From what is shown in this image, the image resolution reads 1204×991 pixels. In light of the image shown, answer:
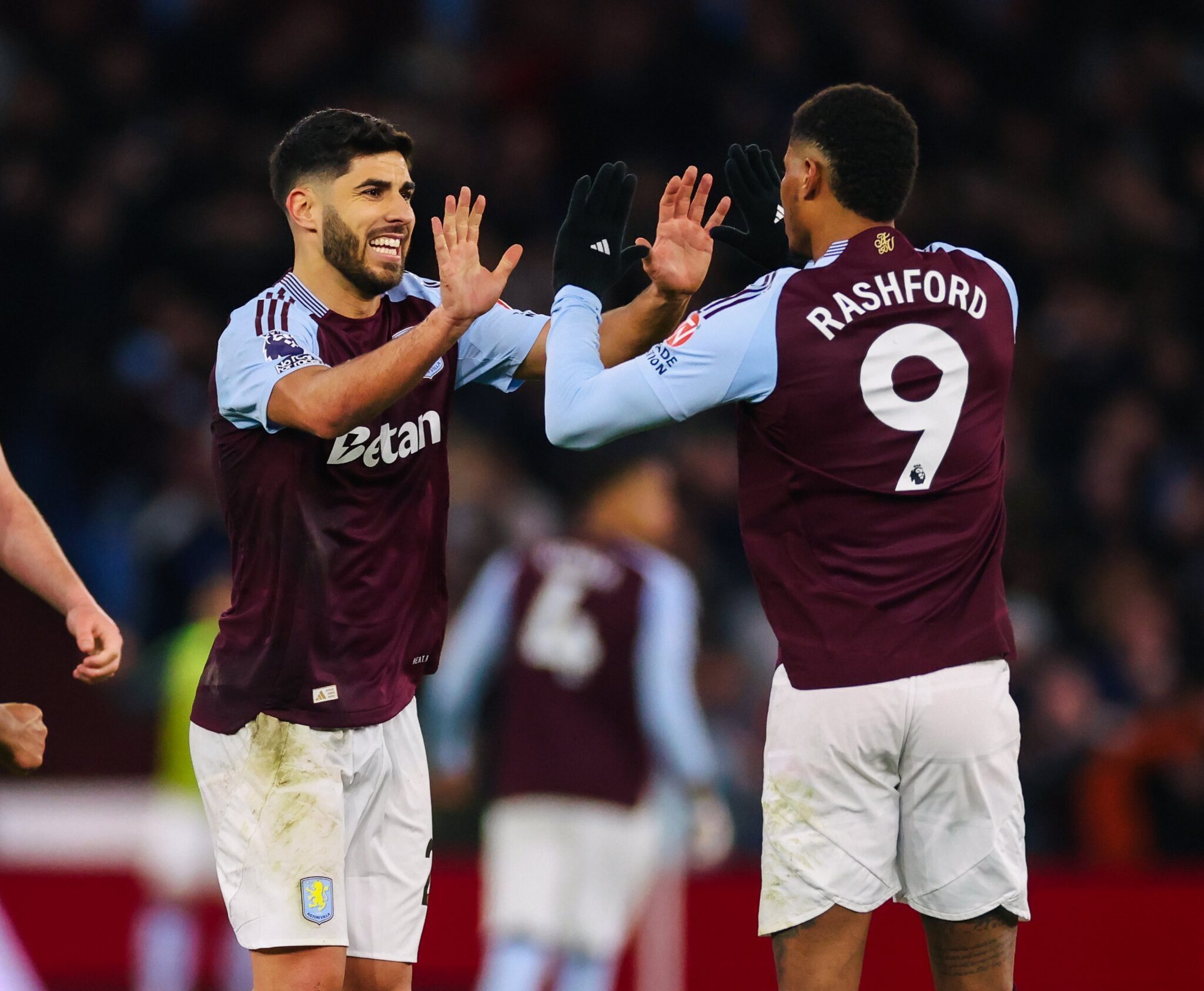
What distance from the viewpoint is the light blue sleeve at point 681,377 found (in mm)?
4086

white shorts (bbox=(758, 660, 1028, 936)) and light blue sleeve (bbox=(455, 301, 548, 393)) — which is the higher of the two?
light blue sleeve (bbox=(455, 301, 548, 393))

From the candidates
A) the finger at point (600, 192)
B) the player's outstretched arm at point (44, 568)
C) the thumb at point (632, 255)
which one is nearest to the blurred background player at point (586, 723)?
the thumb at point (632, 255)

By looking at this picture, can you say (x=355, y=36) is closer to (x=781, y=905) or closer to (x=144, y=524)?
(x=144, y=524)

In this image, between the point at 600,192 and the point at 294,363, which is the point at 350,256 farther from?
the point at 600,192

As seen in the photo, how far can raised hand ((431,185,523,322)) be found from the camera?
3.96 m

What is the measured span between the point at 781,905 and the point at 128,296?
700cm

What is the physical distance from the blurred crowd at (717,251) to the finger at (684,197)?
190 inches

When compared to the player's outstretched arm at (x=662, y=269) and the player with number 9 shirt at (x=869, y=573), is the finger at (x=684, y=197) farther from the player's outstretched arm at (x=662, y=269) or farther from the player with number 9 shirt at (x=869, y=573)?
the player with number 9 shirt at (x=869, y=573)

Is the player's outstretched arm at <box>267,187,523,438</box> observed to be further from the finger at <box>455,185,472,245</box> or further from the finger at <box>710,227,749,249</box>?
the finger at <box>710,227,749,249</box>

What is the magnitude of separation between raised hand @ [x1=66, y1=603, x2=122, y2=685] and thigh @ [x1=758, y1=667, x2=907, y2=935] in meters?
1.56

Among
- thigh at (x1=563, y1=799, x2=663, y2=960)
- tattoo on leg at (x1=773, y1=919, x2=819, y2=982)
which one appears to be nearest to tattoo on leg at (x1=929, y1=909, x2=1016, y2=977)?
tattoo on leg at (x1=773, y1=919, x2=819, y2=982)

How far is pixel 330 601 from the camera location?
13.9 feet

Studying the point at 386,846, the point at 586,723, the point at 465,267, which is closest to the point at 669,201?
the point at 465,267

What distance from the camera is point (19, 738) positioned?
3766mm
